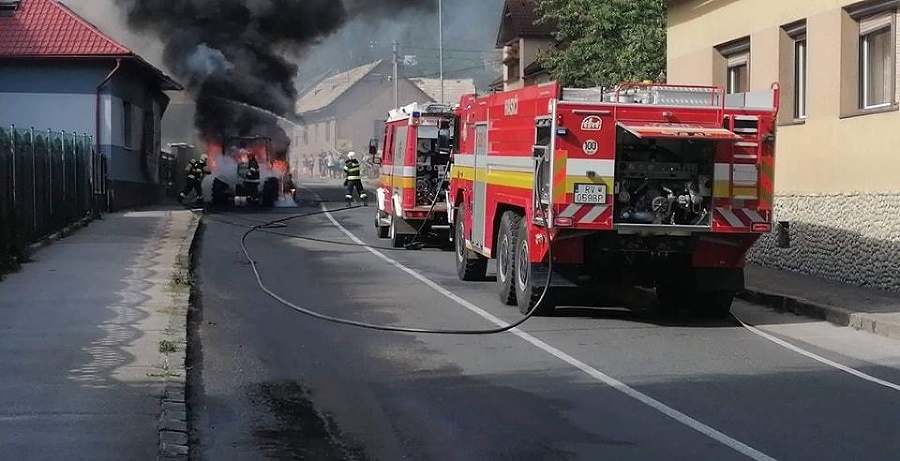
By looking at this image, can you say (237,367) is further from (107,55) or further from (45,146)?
(107,55)

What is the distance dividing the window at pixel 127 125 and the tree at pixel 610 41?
12.6 m

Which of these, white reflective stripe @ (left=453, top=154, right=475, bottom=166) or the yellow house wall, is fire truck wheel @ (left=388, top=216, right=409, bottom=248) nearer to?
white reflective stripe @ (left=453, top=154, right=475, bottom=166)

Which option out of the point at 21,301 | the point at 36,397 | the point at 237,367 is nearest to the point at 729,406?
the point at 237,367

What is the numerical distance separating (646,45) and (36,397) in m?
21.1

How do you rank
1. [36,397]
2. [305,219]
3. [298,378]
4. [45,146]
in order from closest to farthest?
[36,397], [298,378], [45,146], [305,219]

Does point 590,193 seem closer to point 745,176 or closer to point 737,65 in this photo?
point 745,176

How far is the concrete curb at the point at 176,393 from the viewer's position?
6.93 metres

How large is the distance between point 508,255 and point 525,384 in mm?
4772

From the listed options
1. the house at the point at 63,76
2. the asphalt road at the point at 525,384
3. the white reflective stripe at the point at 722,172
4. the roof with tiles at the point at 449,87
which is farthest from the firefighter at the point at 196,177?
the roof with tiles at the point at 449,87

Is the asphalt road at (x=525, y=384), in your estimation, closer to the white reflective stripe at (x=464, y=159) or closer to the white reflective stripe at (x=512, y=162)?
the white reflective stripe at (x=512, y=162)

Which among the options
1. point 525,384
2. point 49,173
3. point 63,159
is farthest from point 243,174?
point 525,384

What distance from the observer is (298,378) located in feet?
31.6

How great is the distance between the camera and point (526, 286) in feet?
43.5

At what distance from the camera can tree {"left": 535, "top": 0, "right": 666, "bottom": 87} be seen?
89.2 feet
